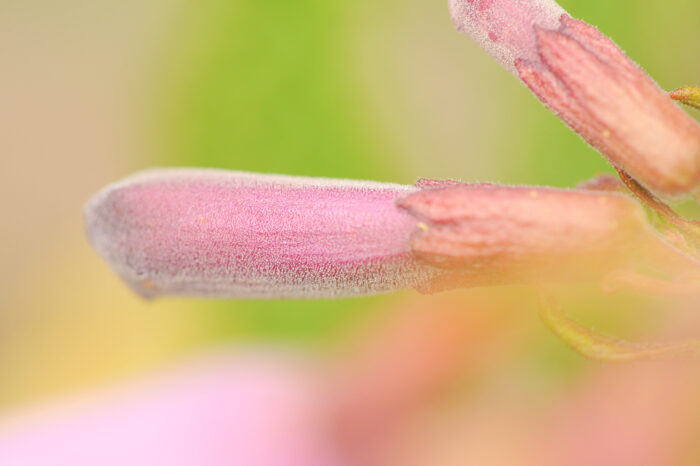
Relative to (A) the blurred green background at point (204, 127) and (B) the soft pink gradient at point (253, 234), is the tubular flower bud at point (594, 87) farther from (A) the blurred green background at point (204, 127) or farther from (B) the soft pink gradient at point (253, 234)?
(A) the blurred green background at point (204, 127)

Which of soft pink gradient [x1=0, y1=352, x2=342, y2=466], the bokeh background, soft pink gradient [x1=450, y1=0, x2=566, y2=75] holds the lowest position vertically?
soft pink gradient [x1=0, y1=352, x2=342, y2=466]

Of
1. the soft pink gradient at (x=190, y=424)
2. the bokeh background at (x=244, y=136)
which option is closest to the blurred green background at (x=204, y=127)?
the bokeh background at (x=244, y=136)

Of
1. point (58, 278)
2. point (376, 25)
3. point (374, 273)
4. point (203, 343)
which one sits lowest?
point (203, 343)

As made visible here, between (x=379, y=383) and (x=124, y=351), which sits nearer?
(x=379, y=383)

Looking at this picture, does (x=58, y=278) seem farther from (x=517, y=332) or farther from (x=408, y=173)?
(x=517, y=332)

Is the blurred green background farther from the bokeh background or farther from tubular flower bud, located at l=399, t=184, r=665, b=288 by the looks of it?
tubular flower bud, located at l=399, t=184, r=665, b=288

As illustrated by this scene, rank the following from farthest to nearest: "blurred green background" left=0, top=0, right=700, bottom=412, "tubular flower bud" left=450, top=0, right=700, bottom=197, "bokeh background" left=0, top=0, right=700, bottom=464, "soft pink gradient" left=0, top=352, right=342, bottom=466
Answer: "blurred green background" left=0, top=0, right=700, bottom=412
"bokeh background" left=0, top=0, right=700, bottom=464
"soft pink gradient" left=0, top=352, right=342, bottom=466
"tubular flower bud" left=450, top=0, right=700, bottom=197

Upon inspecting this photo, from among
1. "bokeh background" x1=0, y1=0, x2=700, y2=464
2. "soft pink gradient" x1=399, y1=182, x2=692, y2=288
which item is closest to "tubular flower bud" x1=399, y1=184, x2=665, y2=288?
"soft pink gradient" x1=399, y1=182, x2=692, y2=288

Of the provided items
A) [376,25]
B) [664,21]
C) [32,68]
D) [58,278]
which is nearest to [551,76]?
[664,21]
